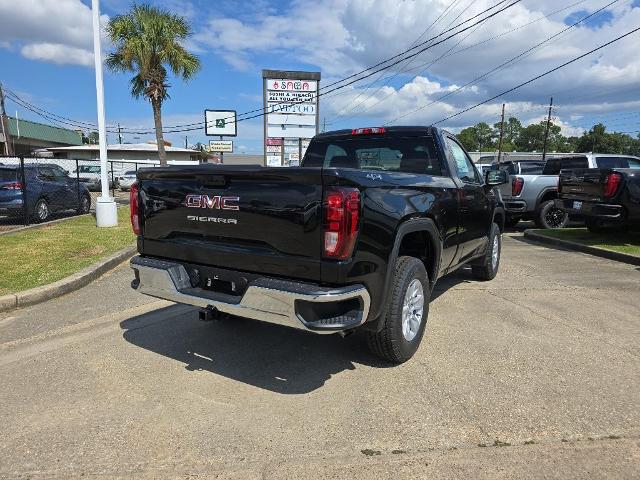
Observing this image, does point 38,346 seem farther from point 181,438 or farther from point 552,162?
point 552,162

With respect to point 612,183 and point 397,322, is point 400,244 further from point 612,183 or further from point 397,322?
point 612,183

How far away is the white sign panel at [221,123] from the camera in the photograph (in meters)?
32.6

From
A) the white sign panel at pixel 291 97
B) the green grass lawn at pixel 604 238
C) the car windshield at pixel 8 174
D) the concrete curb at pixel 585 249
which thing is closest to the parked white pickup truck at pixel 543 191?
the green grass lawn at pixel 604 238

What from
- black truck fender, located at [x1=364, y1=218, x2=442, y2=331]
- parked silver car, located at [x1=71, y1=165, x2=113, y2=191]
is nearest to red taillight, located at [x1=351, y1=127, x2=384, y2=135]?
black truck fender, located at [x1=364, y1=218, x2=442, y2=331]

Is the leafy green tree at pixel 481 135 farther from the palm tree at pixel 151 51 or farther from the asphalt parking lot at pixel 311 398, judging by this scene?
the asphalt parking lot at pixel 311 398

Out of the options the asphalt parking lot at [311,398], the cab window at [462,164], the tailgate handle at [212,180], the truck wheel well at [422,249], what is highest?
the cab window at [462,164]

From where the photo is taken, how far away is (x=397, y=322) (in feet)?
11.9

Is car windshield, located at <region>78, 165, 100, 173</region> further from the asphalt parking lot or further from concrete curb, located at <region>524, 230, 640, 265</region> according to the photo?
the asphalt parking lot

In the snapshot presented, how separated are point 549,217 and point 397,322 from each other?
999cm

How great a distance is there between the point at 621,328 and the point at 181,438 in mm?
4338

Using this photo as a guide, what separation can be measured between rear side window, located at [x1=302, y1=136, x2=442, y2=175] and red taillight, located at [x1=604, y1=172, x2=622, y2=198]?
223 inches

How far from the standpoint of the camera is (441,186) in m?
4.31

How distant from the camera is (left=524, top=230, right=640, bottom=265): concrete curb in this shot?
8281 millimetres

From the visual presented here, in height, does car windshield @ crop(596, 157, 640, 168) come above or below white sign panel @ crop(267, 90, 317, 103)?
below
